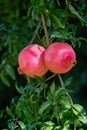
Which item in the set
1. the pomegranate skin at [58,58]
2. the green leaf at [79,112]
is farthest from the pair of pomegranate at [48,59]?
the green leaf at [79,112]

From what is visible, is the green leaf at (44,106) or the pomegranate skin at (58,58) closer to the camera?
the pomegranate skin at (58,58)

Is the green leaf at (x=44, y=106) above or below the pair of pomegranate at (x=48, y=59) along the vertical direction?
below

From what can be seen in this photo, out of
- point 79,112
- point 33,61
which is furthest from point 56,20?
point 79,112

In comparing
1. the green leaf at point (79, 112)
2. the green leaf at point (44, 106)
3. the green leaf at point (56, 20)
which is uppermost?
the green leaf at point (56, 20)

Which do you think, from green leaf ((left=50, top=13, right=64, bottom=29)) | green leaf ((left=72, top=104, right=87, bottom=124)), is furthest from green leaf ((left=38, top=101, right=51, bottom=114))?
green leaf ((left=50, top=13, right=64, bottom=29))

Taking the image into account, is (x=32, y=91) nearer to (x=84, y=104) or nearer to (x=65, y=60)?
(x=65, y=60)

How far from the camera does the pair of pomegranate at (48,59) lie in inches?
46.3

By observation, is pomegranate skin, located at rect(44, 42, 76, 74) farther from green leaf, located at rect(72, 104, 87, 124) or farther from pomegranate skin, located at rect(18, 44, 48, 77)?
green leaf, located at rect(72, 104, 87, 124)

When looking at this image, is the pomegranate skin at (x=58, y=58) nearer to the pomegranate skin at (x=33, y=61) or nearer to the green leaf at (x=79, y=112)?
the pomegranate skin at (x=33, y=61)

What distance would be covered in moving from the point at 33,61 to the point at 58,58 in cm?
7

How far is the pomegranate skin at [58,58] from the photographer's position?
1170mm

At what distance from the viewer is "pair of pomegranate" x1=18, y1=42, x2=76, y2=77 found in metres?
1.17

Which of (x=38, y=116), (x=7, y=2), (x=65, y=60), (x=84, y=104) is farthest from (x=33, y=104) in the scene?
(x=7, y=2)

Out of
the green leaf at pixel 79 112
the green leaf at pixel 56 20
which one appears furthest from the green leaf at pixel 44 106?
the green leaf at pixel 56 20
